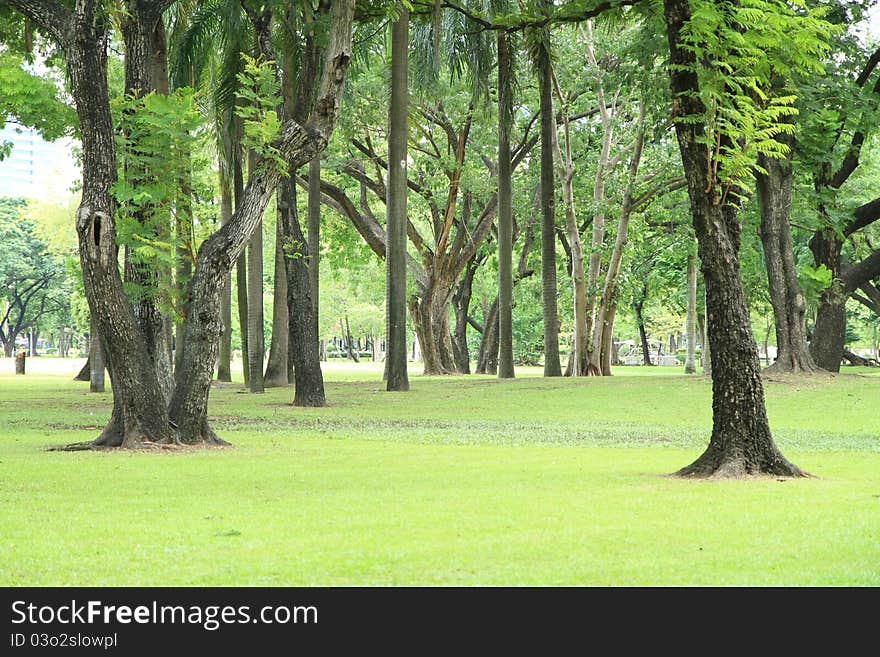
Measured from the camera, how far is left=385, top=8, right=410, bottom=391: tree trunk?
2633cm

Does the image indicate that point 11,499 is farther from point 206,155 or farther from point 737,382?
point 206,155

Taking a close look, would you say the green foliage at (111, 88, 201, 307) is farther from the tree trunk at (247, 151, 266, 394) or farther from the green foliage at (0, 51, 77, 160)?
the tree trunk at (247, 151, 266, 394)

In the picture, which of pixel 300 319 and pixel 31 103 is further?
pixel 300 319

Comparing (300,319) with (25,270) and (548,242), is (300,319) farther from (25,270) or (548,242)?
(25,270)

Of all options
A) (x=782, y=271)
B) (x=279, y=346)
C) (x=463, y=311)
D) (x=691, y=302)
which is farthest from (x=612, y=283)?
(x=463, y=311)

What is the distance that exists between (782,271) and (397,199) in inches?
375

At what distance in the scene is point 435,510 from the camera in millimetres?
8766

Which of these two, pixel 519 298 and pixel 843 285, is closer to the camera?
pixel 843 285

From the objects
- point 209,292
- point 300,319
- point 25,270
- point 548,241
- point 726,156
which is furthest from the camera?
point 25,270

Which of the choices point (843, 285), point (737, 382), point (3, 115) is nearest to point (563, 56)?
point (843, 285)

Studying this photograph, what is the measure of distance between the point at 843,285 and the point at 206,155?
1996 centimetres

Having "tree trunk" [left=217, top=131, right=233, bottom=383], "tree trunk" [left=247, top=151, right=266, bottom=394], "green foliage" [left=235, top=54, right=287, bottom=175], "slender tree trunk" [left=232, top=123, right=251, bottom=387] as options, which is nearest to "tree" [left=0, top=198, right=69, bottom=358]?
"tree trunk" [left=217, top=131, right=233, bottom=383]

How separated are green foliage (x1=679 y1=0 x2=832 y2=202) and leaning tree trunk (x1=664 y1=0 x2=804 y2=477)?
5.7 inches
